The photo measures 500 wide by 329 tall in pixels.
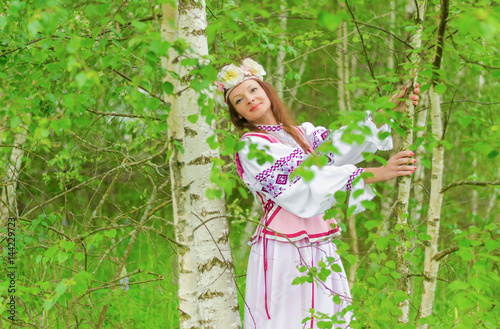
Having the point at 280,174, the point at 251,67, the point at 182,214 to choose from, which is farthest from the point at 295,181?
the point at 251,67

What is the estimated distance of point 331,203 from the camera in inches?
85.2

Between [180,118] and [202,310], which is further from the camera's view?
[202,310]

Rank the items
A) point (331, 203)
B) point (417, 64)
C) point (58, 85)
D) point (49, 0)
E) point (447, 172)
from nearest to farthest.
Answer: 1. point (49, 0)
2. point (417, 64)
3. point (331, 203)
4. point (58, 85)
5. point (447, 172)

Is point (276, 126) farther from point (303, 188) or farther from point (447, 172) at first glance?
point (447, 172)

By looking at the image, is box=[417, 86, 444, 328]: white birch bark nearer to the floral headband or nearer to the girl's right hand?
the girl's right hand

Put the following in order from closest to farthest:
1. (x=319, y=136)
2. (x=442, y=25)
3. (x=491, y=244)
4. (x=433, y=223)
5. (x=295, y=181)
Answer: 1. (x=491, y=244)
2. (x=442, y=25)
3. (x=295, y=181)
4. (x=433, y=223)
5. (x=319, y=136)

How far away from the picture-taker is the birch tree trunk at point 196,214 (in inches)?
80.8

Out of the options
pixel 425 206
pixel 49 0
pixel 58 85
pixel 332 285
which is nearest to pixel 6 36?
pixel 58 85

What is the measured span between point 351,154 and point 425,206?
11.8 ft

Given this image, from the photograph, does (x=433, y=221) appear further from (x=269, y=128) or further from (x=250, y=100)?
(x=250, y=100)

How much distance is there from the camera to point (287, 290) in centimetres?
239

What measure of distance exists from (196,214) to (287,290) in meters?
0.61

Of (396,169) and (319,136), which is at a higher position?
(319,136)

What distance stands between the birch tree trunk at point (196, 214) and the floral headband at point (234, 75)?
287 millimetres
